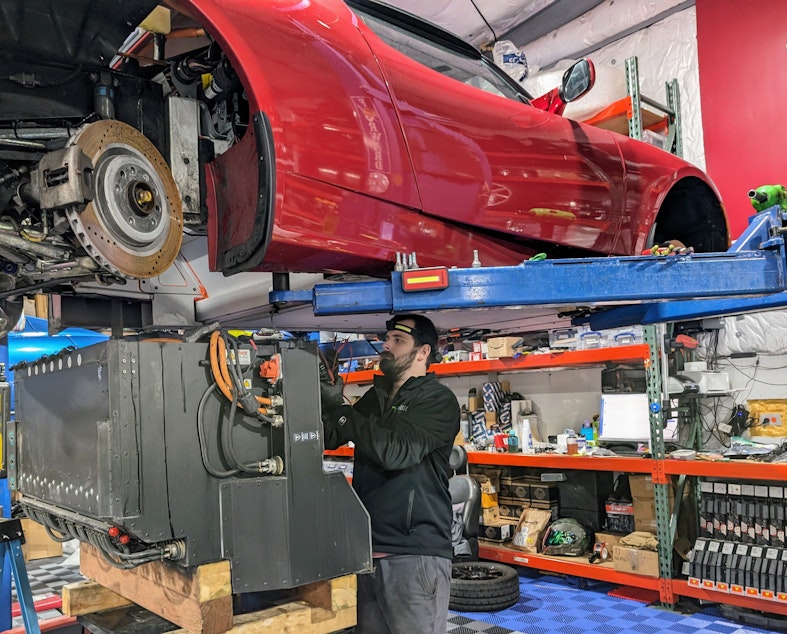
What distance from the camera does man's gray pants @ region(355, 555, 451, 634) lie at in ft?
7.11

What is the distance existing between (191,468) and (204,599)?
0.30 metres

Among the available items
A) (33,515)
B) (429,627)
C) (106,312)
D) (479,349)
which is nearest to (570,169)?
(429,627)

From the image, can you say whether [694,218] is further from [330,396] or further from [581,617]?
[581,617]

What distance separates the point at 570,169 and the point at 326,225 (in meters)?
1.19

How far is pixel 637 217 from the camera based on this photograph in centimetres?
296

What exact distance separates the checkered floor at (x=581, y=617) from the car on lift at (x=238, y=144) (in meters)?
2.52

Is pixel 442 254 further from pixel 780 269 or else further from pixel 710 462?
pixel 710 462

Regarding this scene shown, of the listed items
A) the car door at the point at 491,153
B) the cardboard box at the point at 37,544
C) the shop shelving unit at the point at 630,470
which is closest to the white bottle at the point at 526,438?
the shop shelving unit at the point at 630,470

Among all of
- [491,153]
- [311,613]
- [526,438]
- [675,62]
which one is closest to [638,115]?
[675,62]

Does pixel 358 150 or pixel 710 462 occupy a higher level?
pixel 358 150

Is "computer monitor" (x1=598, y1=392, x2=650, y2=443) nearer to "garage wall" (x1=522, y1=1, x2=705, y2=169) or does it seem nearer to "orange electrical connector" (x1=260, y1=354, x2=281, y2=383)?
"garage wall" (x1=522, y1=1, x2=705, y2=169)

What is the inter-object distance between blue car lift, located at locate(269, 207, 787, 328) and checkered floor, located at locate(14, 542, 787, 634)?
2391 mm

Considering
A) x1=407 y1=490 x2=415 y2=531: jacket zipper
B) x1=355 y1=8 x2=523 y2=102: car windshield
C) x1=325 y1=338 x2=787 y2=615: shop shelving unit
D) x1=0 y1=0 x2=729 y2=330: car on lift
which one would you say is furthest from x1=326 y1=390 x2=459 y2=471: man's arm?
x1=325 y1=338 x2=787 y2=615: shop shelving unit

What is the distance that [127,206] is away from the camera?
68.7 inches
